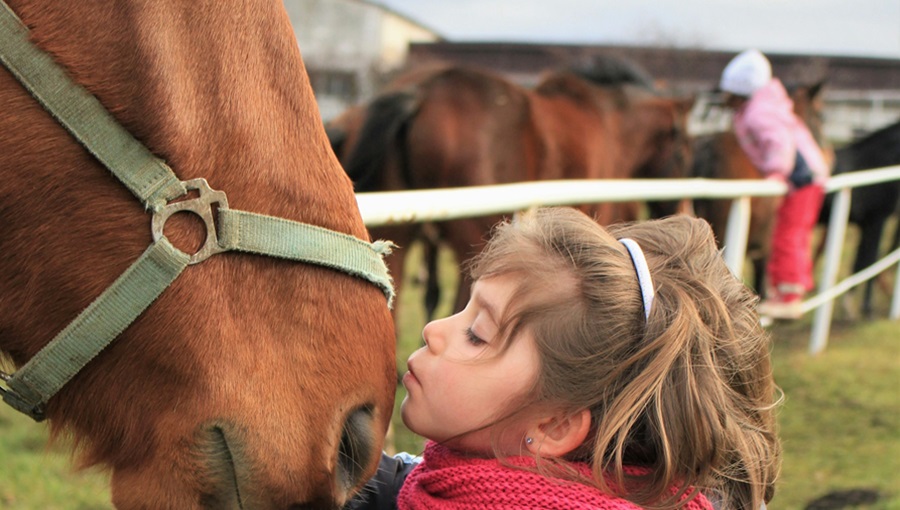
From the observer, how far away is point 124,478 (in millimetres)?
1055

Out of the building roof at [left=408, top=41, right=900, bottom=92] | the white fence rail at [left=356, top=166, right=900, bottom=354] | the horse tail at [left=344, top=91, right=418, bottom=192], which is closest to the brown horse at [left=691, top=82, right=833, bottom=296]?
the white fence rail at [left=356, top=166, right=900, bottom=354]

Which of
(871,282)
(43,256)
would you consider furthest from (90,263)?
(871,282)

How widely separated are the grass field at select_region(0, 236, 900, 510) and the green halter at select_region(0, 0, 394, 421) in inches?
7.9

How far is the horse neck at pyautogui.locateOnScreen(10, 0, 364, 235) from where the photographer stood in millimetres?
1005

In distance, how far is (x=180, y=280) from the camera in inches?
39.8

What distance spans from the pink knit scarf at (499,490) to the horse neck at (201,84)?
39 cm

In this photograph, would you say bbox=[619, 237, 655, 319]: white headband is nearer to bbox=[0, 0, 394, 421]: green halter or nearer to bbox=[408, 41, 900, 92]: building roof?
bbox=[0, 0, 394, 421]: green halter

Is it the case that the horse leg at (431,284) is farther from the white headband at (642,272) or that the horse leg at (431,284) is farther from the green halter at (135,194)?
the green halter at (135,194)

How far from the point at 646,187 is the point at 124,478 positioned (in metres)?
2.25

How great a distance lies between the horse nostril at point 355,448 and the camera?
3.52ft

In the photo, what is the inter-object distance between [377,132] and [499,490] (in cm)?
321

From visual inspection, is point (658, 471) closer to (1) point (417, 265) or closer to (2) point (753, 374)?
(2) point (753, 374)

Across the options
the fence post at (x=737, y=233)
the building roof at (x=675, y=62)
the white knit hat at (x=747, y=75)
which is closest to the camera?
the fence post at (x=737, y=233)

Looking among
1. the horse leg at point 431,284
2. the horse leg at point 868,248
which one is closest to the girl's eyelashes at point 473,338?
the horse leg at point 431,284
